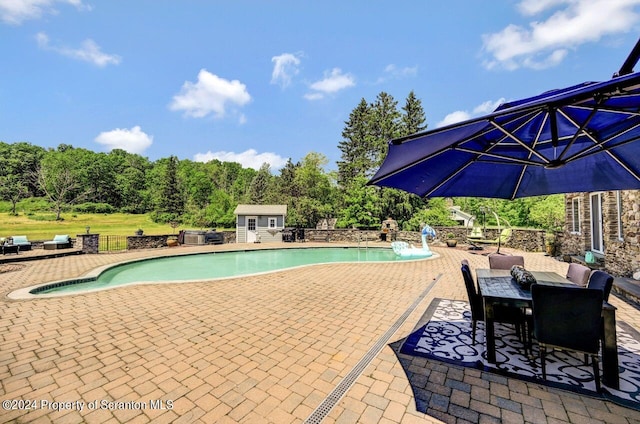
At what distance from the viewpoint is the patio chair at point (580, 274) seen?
344 cm

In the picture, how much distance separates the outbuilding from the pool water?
14.7 ft

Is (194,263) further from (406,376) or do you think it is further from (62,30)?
(406,376)

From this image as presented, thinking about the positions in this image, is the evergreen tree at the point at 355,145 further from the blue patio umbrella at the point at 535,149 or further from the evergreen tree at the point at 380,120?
the blue patio umbrella at the point at 535,149

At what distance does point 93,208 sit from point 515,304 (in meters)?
50.7

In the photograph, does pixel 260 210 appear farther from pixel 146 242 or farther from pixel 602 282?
pixel 602 282

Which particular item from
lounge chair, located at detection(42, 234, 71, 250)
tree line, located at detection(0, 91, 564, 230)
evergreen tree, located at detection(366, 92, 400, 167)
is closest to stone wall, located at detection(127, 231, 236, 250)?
lounge chair, located at detection(42, 234, 71, 250)

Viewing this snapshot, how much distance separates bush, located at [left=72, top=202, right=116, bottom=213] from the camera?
38.0 metres

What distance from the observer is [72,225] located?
29672 millimetres

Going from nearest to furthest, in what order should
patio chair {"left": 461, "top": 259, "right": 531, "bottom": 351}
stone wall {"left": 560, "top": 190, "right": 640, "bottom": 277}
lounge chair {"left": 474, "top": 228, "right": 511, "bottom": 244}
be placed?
1. patio chair {"left": 461, "top": 259, "right": 531, "bottom": 351}
2. stone wall {"left": 560, "top": 190, "right": 640, "bottom": 277}
3. lounge chair {"left": 474, "top": 228, "right": 511, "bottom": 244}

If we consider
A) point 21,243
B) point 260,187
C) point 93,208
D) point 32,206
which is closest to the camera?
point 21,243

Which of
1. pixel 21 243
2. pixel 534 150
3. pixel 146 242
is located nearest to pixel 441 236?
pixel 534 150

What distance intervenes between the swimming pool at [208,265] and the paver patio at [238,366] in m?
1.66

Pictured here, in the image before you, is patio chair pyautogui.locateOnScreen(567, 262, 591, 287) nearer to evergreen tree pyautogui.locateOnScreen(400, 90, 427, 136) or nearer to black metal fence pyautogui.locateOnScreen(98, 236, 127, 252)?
black metal fence pyautogui.locateOnScreen(98, 236, 127, 252)

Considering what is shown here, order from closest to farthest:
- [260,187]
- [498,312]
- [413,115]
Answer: [498,312], [413,115], [260,187]
